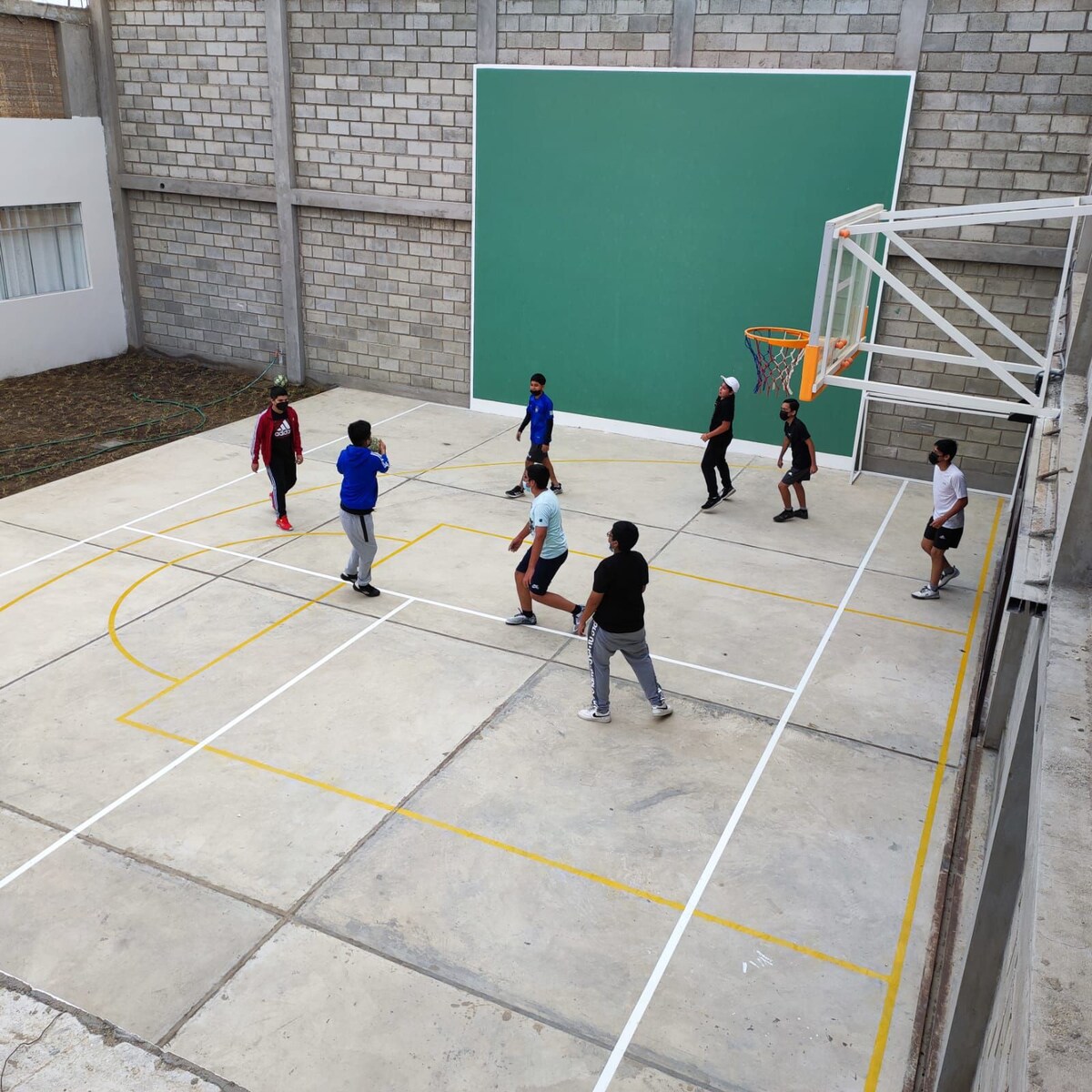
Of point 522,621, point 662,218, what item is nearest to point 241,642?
point 522,621

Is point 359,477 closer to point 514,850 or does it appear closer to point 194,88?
point 514,850

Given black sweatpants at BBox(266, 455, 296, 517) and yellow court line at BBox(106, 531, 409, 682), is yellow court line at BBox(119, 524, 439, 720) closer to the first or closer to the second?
yellow court line at BBox(106, 531, 409, 682)

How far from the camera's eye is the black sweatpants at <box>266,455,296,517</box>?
40.2 feet

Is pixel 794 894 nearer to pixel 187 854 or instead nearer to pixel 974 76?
pixel 187 854

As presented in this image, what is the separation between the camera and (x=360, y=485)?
10.2 m

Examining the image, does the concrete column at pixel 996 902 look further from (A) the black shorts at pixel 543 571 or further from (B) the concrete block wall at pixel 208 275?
(B) the concrete block wall at pixel 208 275

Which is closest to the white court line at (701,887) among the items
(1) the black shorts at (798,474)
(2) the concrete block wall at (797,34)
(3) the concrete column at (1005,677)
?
(3) the concrete column at (1005,677)

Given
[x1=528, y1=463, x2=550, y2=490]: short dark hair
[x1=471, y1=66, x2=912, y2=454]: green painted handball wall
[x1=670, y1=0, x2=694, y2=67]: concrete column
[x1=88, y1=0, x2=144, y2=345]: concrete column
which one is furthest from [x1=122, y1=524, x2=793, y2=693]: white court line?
[x1=88, y1=0, x2=144, y2=345]: concrete column

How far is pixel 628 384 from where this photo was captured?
54.5 feet

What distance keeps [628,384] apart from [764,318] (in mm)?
2432

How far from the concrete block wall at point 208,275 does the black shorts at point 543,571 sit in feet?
37.8

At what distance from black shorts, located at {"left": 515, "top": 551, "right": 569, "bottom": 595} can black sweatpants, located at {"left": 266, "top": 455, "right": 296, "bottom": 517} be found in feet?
12.9

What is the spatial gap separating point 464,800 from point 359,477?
388cm

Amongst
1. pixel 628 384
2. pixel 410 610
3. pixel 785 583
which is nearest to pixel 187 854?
pixel 410 610
